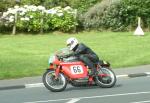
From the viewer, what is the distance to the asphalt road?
14781mm

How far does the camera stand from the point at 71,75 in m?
17.0

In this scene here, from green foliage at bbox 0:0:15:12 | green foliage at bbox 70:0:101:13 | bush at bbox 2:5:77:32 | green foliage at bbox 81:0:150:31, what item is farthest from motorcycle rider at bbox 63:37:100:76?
green foliage at bbox 70:0:101:13

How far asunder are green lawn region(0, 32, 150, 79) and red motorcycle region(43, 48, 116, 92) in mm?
3138

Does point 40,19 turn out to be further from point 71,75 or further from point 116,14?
point 71,75

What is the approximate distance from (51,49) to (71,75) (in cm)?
895

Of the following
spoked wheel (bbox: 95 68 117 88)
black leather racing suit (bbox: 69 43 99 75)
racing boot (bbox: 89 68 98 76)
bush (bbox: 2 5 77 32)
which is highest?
bush (bbox: 2 5 77 32)

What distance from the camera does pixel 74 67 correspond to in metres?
17.1

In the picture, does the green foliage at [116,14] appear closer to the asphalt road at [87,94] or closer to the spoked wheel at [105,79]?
the asphalt road at [87,94]

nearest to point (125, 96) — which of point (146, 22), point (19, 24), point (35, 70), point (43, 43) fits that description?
point (35, 70)

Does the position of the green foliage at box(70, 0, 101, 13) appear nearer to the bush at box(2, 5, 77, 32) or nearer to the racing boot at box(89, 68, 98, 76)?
the bush at box(2, 5, 77, 32)

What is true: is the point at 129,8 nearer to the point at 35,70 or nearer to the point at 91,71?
the point at 35,70

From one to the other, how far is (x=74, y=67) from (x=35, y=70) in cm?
385

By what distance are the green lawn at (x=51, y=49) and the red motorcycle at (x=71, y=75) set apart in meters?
3.14

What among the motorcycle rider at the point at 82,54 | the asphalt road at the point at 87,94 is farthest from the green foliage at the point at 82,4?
the motorcycle rider at the point at 82,54
